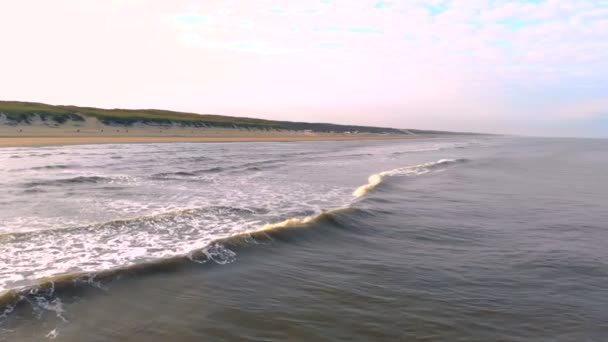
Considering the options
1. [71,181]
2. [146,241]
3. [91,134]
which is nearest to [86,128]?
[91,134]

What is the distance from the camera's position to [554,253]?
10672 millimetres

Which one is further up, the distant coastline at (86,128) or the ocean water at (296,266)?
the distant coastline at (86,128)

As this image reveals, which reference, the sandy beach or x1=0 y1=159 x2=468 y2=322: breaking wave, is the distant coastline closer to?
the sandy beach

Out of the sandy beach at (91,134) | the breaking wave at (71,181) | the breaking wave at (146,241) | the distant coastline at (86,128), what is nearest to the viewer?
the breaking wave at (146,241)

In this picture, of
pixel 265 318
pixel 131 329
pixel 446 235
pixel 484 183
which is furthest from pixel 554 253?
pixel 484 183

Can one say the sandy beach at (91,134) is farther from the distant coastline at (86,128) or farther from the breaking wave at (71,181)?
the breaking wave at (71,181)

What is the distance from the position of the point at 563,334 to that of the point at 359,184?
56.3 feet

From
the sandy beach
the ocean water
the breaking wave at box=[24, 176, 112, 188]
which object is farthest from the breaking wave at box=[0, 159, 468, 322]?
the sandy beach

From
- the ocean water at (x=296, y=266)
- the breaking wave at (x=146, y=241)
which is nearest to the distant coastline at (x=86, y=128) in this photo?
A: the ocean water at (x=296, y=266)

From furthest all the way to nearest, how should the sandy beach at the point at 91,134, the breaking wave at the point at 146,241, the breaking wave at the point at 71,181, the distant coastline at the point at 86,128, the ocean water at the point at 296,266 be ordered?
the distant coastline at the point at 86,128 → the sandy beach at the point at 91,134 → the breaking wave at the point at 71,181 → the breaking wave at the point at 146,241 → the ocean water at the point at 296,266

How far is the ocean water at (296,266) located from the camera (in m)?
6.57

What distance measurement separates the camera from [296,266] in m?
9.53

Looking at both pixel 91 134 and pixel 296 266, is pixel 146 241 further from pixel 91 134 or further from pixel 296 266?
pixel 91 134

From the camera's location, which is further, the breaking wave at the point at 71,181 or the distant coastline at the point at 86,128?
the distant coastline at the point at 86,128
